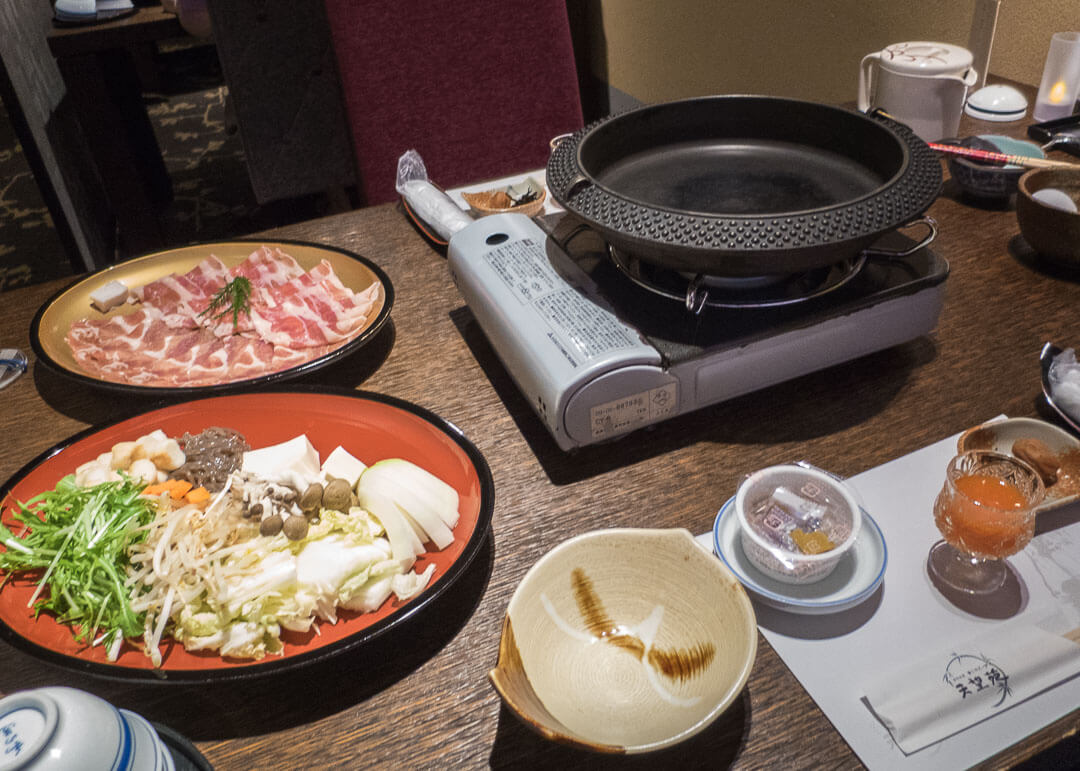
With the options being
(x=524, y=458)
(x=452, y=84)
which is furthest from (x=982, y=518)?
(x=452, y=84)

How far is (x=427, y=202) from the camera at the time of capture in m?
1.45

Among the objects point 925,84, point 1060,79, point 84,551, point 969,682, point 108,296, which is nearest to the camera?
point 969,682

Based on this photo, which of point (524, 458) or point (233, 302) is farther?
point (233, 302)

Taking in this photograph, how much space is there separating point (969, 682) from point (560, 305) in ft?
2.01

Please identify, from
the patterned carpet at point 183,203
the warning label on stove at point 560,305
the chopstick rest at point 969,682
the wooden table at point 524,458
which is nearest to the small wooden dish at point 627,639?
the wooden table at point 524,458

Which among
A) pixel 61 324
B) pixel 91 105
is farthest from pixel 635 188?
pixel 91 105

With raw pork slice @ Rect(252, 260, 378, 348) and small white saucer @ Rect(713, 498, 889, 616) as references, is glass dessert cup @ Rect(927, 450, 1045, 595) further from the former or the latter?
raw pork slice @ Rect(252, 260, 378, 348)

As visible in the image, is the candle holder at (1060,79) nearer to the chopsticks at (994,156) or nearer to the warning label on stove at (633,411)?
the chopsticks at (994,156)

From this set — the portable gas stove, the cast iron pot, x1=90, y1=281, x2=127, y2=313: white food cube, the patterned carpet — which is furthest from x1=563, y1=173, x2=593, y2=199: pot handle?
the patterned carpet

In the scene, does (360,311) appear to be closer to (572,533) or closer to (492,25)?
(572,533)

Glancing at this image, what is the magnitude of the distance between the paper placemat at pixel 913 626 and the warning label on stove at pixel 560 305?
0.86 ft

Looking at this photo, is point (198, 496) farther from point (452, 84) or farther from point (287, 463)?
point (452, 84)

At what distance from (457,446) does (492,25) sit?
58.7 inches

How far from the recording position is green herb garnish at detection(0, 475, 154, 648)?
0.79m
